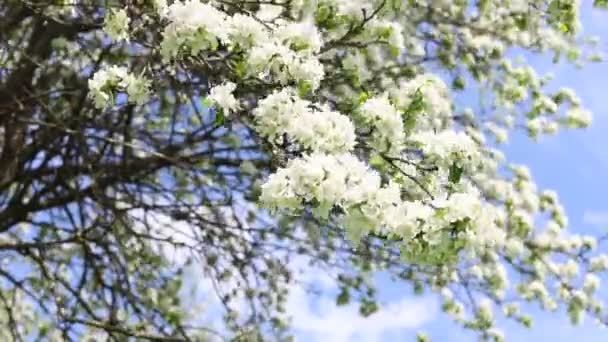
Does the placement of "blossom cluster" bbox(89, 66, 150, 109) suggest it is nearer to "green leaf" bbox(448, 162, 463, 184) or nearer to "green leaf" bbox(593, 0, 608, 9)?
"green leaf" bbox(448, 162, 463, 184)

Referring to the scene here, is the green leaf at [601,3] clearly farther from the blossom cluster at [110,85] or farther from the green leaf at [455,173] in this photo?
the blossom cluster at [110,85]

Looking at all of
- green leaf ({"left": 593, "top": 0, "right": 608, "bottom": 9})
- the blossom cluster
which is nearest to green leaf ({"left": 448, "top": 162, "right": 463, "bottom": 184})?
the blossom cluster

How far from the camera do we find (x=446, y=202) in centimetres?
304

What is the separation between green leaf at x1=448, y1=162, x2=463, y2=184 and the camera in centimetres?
360

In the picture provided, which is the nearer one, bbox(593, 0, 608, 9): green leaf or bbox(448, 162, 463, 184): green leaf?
bbox(448, 162, 463, 184): green leaf

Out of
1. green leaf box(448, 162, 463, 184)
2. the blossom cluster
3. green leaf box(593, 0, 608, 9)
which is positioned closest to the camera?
green leaf box(448, 162, 463, 184)

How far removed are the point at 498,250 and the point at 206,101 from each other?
513cm

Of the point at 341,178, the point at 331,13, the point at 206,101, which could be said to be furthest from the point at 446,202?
the point at 331,13

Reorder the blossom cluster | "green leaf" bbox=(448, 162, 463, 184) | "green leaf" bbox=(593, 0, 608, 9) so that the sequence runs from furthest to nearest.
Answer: "green leaf" bbox=(593, 0, 608, 9)
the blossom cluster
"green leaf" bbox=(448, 162, 463, 184)

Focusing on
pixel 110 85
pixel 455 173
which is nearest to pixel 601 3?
pixel 455 173

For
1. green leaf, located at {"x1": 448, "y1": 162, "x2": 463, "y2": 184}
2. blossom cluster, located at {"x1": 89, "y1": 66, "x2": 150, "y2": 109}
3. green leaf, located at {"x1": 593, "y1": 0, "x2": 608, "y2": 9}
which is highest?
green leaf, located at {"x1": 593, "y1": 0, "x2": 608, "y2": 9}

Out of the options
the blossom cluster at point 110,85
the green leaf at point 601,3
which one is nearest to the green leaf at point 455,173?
the blossom cluster at point 110,85

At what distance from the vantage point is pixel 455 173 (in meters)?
3.63

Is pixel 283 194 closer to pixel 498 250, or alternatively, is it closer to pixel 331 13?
pixel 331 13
